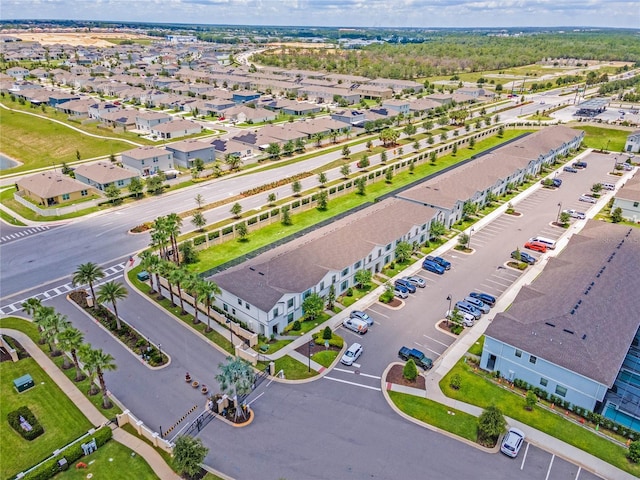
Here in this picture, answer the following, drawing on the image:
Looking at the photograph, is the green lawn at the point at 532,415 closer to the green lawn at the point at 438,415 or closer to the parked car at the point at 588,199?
the green lawn at the point at 438,415

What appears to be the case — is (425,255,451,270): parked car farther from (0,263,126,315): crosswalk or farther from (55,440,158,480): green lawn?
(55,440,158,480): green lawn

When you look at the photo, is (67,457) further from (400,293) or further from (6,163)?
(6,163)

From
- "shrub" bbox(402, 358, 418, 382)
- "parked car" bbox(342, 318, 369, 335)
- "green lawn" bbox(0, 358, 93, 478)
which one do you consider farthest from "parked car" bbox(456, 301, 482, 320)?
"green lawn" bbox(0, 358, 93, 478)

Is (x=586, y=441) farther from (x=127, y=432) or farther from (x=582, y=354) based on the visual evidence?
(x=127, y=432)

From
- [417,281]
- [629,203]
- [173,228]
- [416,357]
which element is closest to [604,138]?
[629,203]

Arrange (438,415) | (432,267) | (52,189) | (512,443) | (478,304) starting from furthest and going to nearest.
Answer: (52,189), (432,267), (478,304), (438,415), (512,443)

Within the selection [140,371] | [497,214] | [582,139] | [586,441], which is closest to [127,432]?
[140,371]
